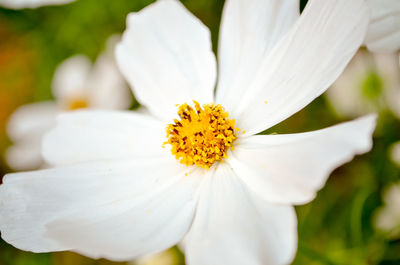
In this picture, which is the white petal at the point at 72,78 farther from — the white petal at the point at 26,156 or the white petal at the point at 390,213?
→ the white petal at the point at 390,213

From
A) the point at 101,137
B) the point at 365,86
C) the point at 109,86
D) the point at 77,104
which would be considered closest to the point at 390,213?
the point at 365,86

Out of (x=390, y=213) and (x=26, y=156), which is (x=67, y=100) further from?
(x=390, y=213)

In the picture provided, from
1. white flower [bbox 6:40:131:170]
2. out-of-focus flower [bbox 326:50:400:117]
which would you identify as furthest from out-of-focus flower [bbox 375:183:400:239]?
white flower [bbox 6:40:131:170]

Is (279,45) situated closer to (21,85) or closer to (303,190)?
(303,190)

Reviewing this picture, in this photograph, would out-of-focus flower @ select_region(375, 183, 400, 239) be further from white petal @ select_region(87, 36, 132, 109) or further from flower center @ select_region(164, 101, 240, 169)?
white petal @ select_region(87, 36, 132, 109)

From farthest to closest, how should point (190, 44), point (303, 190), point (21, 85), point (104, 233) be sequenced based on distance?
point (21, 85) < point (190, 44) < point (104, 233) < point (303, 190)

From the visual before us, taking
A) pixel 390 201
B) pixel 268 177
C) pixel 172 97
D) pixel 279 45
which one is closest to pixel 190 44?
pixel 172 97
